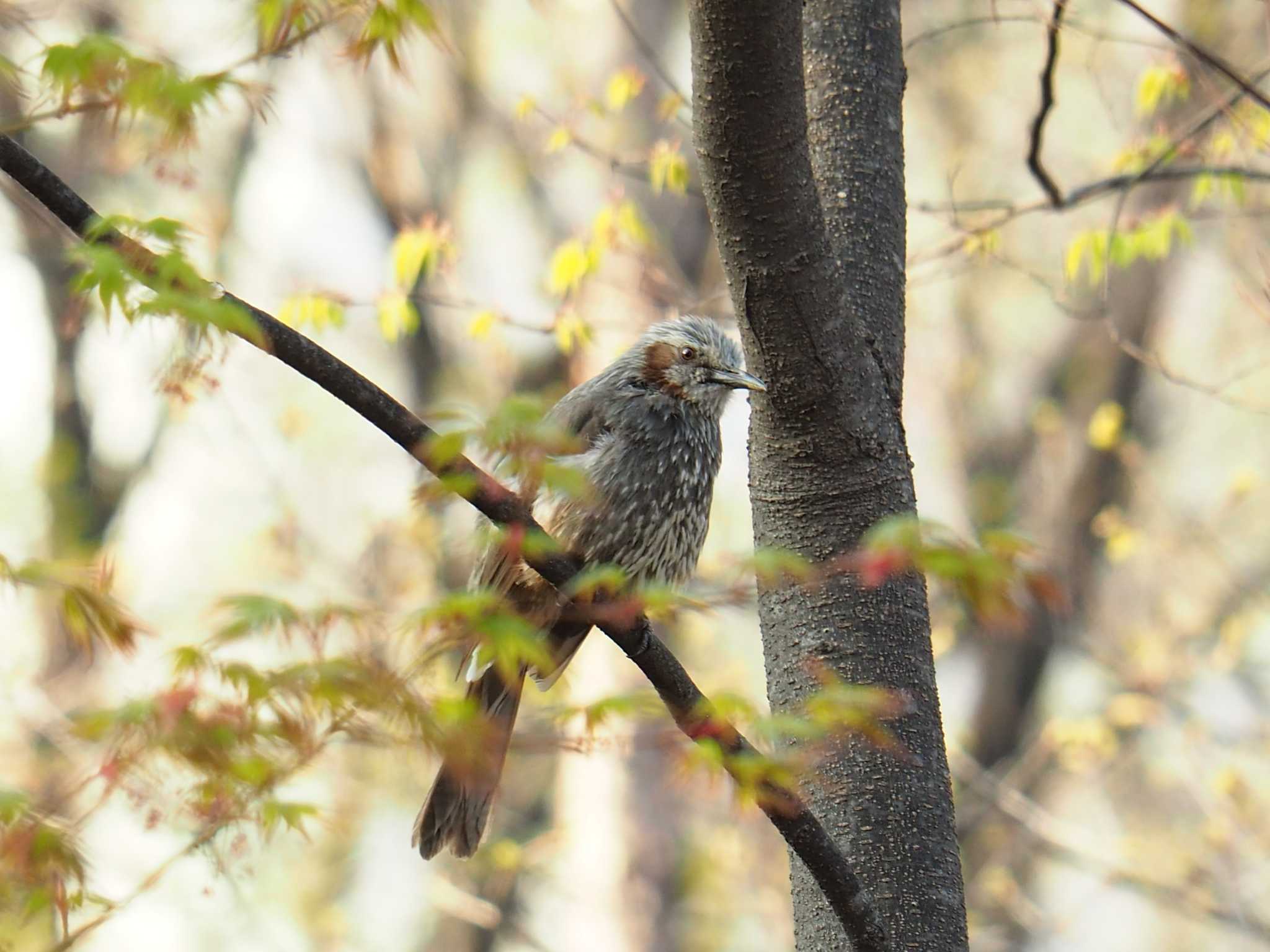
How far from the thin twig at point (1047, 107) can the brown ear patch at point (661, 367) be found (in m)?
1.31

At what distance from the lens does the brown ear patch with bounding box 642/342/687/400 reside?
13.0 ft

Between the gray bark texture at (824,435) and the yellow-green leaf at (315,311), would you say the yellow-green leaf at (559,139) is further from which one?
the gray bark texture at (824,435)

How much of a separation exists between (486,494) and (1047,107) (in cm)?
258

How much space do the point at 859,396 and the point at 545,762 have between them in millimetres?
8572

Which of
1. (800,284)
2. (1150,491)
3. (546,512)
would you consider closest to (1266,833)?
(1150,491)

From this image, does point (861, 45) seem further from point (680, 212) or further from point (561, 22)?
point (561, 22)

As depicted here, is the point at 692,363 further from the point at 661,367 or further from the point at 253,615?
the point at 253,615

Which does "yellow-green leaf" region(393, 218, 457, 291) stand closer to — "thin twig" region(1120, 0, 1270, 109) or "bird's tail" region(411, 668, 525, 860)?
"bird's tail" region(411, 668, 525, 860)

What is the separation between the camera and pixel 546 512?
3660 millimetres

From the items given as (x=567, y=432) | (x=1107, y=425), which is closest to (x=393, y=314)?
(x=567, y=432)

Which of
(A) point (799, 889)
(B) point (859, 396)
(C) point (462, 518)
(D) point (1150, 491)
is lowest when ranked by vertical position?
(A) point (799, 889)

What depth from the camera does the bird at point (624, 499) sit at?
361cm

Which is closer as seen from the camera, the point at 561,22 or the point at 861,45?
the point at 861,45

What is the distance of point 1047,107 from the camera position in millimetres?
3908
